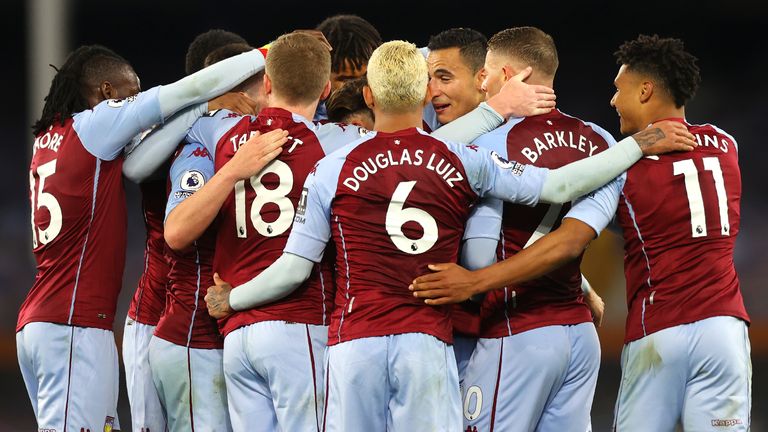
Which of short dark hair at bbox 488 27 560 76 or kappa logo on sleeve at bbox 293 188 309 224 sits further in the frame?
short dark hair at bbox 488 27 560 76

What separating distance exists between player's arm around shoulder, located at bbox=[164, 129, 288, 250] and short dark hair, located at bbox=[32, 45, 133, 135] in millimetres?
937

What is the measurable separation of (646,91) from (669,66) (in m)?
0.14

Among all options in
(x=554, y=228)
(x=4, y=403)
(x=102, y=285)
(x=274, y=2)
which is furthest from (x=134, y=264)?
(x=554, y=228)

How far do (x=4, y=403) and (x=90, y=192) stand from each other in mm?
6319

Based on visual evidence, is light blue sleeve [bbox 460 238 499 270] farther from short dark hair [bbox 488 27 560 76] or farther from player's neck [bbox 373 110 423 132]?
short dark hair [bbox 488 27 560 76]

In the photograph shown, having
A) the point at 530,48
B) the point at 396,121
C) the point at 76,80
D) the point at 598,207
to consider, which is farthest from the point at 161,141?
the point at 598,207

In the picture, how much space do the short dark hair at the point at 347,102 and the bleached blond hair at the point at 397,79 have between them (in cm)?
76

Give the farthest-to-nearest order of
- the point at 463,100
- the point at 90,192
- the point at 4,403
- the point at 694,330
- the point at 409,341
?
1. the point at 4,403
2. the point at 463,100
3. the point at 90,192
4. the point at 694,330
5. the point at 409,341

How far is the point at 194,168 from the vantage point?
471 cm

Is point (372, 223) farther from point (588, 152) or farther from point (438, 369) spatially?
point (588, 152)

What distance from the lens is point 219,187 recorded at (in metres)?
4.39

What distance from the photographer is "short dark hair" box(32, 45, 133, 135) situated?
16.6 feet

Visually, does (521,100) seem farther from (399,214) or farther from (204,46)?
(204,46)

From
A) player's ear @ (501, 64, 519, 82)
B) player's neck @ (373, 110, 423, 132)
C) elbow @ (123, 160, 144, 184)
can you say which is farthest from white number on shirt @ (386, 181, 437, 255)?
elbow @ (123, 160, 144, 184)
